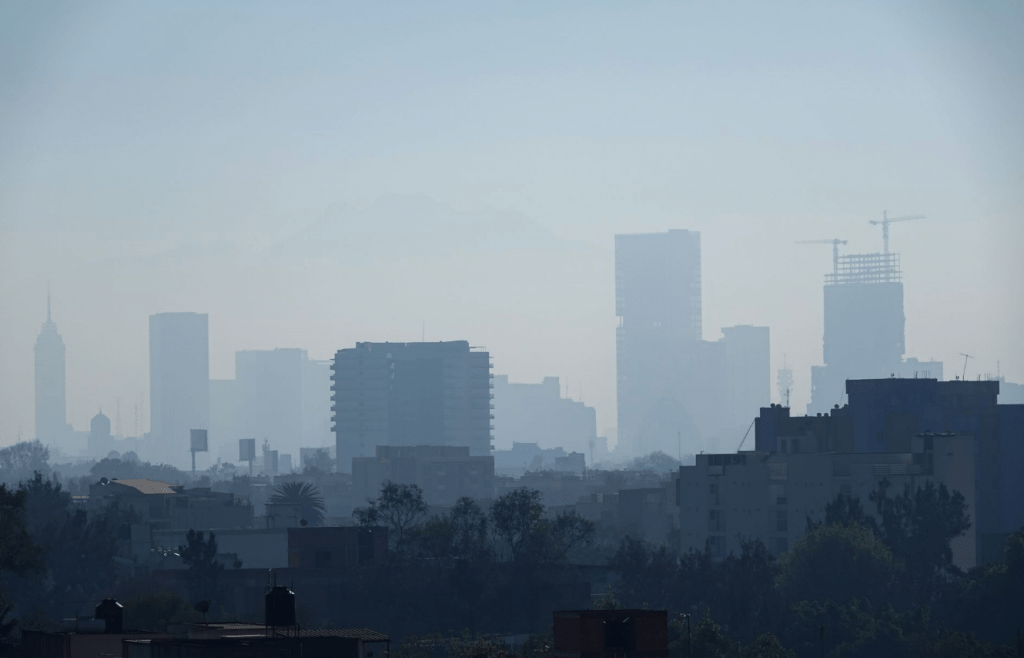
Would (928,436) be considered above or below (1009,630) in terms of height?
above

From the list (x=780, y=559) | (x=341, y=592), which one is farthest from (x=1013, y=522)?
(x=341, y=592)

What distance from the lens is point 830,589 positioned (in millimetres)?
97188

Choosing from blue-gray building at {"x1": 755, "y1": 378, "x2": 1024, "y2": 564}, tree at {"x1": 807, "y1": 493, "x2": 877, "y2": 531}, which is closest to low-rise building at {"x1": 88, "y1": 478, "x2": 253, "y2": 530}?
blue-gray building at {"x1": 755, "y1": 378, "x2": 1024, "y2": 564}

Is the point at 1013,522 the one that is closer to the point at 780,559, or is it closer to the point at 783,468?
the point at 783,468

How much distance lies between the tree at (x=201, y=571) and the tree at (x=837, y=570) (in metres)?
30.9

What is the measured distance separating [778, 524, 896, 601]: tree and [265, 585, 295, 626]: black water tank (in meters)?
53.2

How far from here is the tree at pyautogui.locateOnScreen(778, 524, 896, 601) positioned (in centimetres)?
9681

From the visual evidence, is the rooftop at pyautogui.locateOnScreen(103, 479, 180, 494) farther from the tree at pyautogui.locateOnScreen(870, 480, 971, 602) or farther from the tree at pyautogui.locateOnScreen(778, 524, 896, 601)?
the tree at pyautogui.locateOnScreen(778, 524, 896, 601)

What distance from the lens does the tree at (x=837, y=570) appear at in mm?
96812

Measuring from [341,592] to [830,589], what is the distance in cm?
2707

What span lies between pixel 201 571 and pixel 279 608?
149 feet

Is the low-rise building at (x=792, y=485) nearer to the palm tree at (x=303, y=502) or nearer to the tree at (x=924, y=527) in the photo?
the tree at (x=924, y=527)

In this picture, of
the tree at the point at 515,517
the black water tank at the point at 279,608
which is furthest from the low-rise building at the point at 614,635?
the tree at the point at 515,517

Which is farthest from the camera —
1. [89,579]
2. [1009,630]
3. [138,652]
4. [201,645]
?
[89,579]
